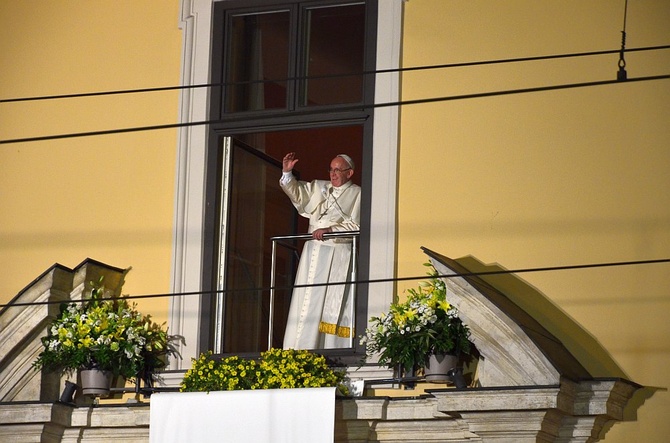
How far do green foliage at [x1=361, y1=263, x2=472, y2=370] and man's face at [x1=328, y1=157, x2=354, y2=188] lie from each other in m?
1.10

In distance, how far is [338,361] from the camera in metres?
8.84

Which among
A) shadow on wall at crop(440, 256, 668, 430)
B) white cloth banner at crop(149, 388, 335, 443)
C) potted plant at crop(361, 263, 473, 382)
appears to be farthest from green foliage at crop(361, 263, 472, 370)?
white cloth banner at crop(149, 388, 335, 443)

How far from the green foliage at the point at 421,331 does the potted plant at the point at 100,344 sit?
4.48ft

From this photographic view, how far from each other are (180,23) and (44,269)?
5.44 feet

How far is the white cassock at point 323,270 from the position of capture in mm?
9125

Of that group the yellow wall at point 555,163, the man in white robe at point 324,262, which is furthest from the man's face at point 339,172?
the yellow wall at point 555,163

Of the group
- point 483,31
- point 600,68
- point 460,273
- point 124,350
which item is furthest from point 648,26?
point 124,350

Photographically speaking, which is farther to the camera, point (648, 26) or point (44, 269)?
point (44, 269)

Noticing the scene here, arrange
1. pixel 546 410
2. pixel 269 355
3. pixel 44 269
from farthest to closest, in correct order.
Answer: pixel 44 269 → pixel 269 355 → pixel 546 410

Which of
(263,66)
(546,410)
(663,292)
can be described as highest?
(263,66)

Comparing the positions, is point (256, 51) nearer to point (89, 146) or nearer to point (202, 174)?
point (202, 174)

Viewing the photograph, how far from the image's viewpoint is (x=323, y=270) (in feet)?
30.3

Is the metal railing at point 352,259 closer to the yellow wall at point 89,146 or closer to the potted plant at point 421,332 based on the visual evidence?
the potted plant at point 421,332

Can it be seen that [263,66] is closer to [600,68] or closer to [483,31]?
[483,31]
